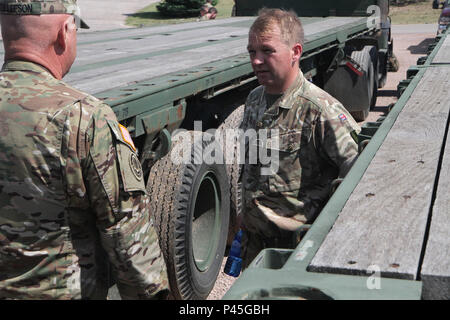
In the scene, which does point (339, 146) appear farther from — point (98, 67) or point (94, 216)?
point (98, 67)

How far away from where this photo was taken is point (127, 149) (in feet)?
5.89

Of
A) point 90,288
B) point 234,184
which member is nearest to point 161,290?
point 90,288

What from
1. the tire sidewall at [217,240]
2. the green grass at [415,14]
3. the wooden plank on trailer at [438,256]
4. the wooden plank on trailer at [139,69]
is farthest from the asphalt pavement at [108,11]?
the wooden plank on trailer at [438,256]

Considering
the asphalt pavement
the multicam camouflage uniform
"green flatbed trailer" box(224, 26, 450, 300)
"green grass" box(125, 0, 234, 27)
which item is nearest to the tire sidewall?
the multicam camouflage uniform

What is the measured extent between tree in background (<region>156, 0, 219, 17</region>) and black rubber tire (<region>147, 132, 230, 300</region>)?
23791mm

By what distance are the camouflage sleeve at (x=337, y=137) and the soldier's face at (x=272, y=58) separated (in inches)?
8.7

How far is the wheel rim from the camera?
389cm

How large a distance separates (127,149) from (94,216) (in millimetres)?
238

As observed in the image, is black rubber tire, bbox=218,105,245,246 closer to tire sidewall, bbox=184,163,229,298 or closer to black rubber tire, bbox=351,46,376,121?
tire sidewall, bbox=184,163,229,298

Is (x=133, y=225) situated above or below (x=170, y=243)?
above

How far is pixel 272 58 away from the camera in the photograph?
242 centimetres

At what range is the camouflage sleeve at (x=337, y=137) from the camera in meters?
2.36

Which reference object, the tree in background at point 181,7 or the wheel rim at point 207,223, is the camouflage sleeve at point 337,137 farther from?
the tree in background at point 181,7

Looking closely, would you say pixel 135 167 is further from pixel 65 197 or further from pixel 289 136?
pixel 289 136
